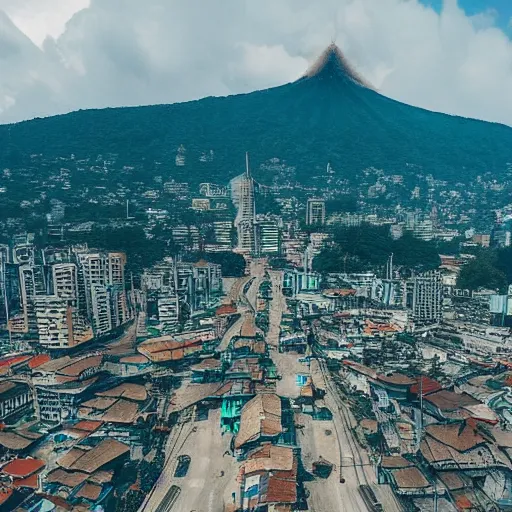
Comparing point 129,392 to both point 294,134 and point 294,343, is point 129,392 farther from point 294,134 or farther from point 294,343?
point 294,134

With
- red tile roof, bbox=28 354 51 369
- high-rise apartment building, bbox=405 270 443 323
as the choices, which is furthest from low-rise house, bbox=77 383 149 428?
high-rise apartment building, bbox=405 270 443 323

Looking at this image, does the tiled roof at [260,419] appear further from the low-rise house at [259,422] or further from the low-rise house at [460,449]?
the low-rise house at [460,449]

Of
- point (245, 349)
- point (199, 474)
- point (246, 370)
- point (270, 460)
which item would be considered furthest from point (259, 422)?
point (245, 349)

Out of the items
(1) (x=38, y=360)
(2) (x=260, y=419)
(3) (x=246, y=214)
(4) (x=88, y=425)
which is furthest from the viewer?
(3) (x=246, y=214)

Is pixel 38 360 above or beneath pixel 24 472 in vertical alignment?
above

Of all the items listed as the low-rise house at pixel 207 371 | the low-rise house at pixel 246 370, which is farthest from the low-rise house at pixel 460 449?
the low-rise house at pixel 207 371

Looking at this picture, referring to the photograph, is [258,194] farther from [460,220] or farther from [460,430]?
[460,430]

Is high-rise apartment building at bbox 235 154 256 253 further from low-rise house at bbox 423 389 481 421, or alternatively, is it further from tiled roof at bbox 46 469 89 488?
tiled roof at bbox 46 469 89 488
